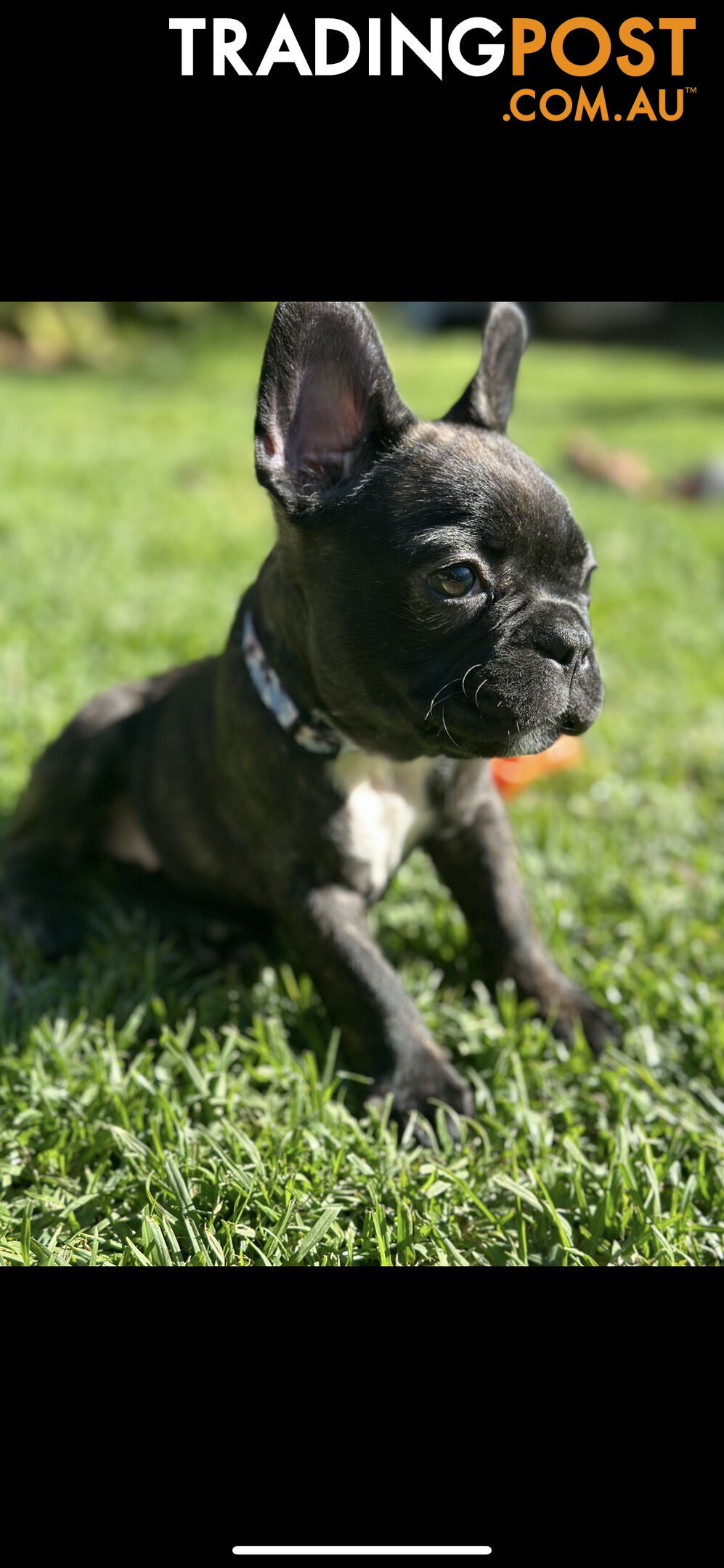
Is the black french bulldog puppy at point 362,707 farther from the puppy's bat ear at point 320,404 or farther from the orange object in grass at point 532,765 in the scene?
the orange object in grass at point 532,765

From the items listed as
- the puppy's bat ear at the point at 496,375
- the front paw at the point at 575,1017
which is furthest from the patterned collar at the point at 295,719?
the front paw at the point at 575,1017

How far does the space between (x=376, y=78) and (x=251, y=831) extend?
4.93 feet

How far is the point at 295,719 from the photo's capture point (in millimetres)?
2586

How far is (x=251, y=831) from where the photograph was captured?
280 cm

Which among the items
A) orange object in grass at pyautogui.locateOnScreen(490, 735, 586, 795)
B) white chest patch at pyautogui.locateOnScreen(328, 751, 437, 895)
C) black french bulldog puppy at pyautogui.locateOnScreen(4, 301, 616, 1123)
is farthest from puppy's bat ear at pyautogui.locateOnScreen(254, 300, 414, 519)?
orange object in grass at pyautogui.locateOnScreen(490, 735, 586, 795)

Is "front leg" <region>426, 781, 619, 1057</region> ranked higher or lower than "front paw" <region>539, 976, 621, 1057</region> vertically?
higher

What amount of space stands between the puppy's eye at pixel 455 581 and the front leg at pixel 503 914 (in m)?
0.70

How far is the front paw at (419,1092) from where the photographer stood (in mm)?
2607

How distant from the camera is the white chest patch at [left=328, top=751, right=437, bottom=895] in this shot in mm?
2605

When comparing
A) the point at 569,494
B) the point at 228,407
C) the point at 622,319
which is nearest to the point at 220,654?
the point at 569,494

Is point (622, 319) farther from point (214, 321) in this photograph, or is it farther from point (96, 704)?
point (96, 704)

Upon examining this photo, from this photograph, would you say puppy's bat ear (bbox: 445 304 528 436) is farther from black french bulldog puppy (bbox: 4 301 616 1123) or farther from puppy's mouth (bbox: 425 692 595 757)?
puppy's mouth (bbox: 425 692 595 757)

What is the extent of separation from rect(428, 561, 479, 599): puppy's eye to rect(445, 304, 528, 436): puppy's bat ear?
1.48 ft

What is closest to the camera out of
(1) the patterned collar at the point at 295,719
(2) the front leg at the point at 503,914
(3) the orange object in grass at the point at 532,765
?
(1) the patterned collar at the point at 295,719
